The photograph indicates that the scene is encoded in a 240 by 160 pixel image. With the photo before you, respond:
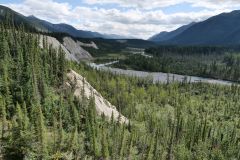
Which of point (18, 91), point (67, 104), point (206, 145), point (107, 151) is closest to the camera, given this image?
point (107, 151)

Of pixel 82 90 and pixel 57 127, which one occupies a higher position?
pixel 82 90

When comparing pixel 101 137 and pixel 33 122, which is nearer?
pixel 33 122

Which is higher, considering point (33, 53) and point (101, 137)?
point (33, 53)

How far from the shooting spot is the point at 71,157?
97938mm

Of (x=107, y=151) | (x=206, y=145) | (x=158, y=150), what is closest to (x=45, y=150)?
(x=107, y=151)

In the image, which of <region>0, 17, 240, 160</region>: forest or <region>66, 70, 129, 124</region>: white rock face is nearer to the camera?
<region>0, 17, 240, 160</region>: forest

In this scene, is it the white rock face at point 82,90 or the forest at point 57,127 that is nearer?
the forest at point 57,127

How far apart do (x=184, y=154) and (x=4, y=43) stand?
300 ft

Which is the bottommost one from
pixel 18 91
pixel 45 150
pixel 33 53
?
pixel 45 150

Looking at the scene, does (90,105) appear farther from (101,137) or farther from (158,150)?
(158,150)

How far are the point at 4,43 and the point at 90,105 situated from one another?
157 feet

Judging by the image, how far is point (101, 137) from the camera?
412 feet

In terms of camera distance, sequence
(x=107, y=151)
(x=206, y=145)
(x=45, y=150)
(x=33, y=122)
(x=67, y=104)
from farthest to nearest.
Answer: (x=206, y=145) < (x=67, y=104) < (x=107, y=151) < (x=33, y=122) < (x=45, y=150)

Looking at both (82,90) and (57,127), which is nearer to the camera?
(57,127)
